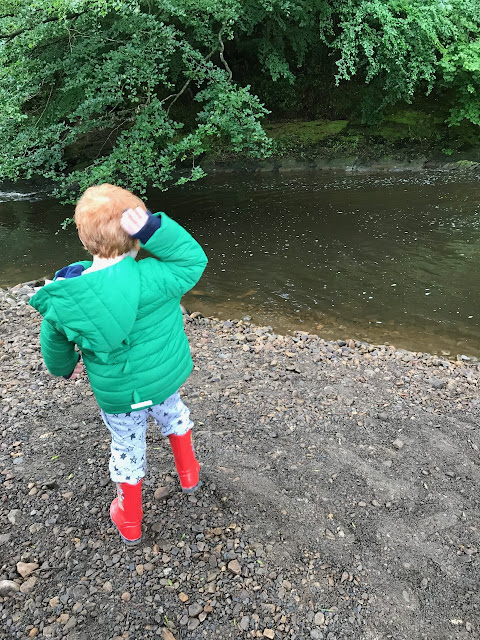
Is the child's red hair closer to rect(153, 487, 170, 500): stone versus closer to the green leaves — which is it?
rect(153, 487, 170, 500): stone

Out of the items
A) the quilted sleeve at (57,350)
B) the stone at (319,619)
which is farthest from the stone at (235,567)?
the quilted sleeve at (57,350)

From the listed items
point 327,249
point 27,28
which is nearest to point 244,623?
point 327,249

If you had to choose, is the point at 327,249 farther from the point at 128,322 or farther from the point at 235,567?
the point at 128,322

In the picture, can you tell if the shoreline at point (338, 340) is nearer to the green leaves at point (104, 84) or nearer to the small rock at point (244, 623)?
the green leaves at point (104, 84)

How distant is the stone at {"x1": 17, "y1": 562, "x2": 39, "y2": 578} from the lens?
7.80 ft

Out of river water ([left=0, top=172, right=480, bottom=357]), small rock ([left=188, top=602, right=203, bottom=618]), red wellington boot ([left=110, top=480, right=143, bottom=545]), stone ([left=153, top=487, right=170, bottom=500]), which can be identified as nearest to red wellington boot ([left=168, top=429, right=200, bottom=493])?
stone ([left=153, top=487, right=170, bottom=500])

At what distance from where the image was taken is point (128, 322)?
6.69 feet

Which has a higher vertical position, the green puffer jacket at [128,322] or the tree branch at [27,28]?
the tree branch at [27,28]

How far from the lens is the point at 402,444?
10.9 ft

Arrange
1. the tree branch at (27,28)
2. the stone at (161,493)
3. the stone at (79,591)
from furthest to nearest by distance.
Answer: the tree branch at (27,28), the stone at (161,493), the stone at (79,591)

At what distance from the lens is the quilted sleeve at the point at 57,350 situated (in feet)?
6.87

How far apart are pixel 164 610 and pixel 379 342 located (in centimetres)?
413

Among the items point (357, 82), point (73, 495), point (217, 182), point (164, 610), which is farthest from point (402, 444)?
point (357, 82)

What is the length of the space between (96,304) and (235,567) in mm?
1445
